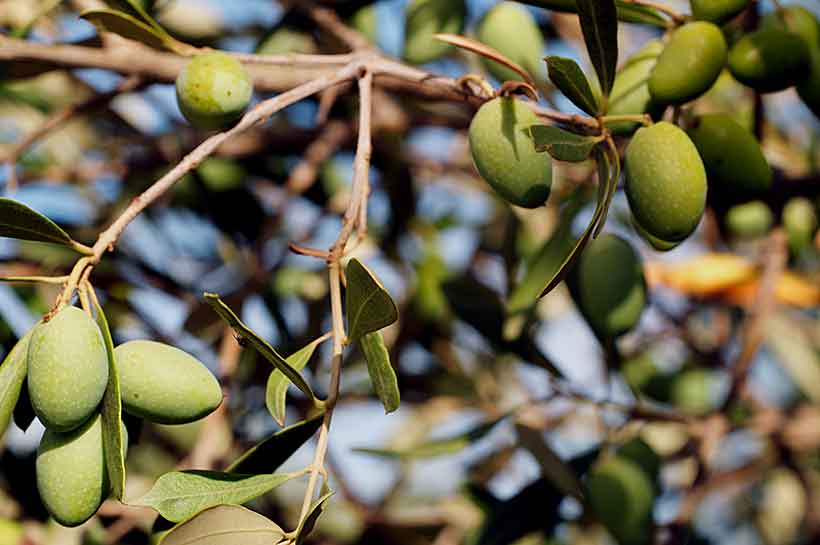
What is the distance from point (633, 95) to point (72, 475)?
1.60ft

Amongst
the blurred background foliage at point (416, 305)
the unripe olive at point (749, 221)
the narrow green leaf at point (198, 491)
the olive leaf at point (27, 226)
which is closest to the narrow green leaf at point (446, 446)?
the blurred background foliage at point (416, 305)

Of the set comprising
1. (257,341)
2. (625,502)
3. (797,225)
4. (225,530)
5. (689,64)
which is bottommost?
(625,502)

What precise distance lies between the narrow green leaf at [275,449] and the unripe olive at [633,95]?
32cm

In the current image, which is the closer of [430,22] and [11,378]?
[11,378]

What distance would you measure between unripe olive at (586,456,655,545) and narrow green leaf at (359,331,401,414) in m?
0.40

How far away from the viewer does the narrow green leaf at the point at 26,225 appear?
26.3 inches

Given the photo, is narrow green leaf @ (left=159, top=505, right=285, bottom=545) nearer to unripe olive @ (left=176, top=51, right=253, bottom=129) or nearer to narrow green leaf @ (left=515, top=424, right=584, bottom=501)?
unripe olive @ (left=176, top=51, right=253, bottom=129)

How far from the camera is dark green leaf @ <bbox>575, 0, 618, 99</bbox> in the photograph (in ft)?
2.41

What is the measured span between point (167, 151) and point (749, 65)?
3.10 ft

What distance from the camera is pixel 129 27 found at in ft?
2.89

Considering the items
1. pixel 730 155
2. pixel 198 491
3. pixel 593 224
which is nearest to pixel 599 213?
pixel 593 224

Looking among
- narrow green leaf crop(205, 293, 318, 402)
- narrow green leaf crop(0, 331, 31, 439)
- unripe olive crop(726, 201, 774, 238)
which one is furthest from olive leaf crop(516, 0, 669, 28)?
unripe olive crop(726, 201, 774, 238)

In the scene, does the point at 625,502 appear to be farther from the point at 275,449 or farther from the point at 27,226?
the point at 27,226

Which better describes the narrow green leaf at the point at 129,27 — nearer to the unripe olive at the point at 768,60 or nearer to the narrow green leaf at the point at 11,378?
the narrow green leaf at the point at 11,378
